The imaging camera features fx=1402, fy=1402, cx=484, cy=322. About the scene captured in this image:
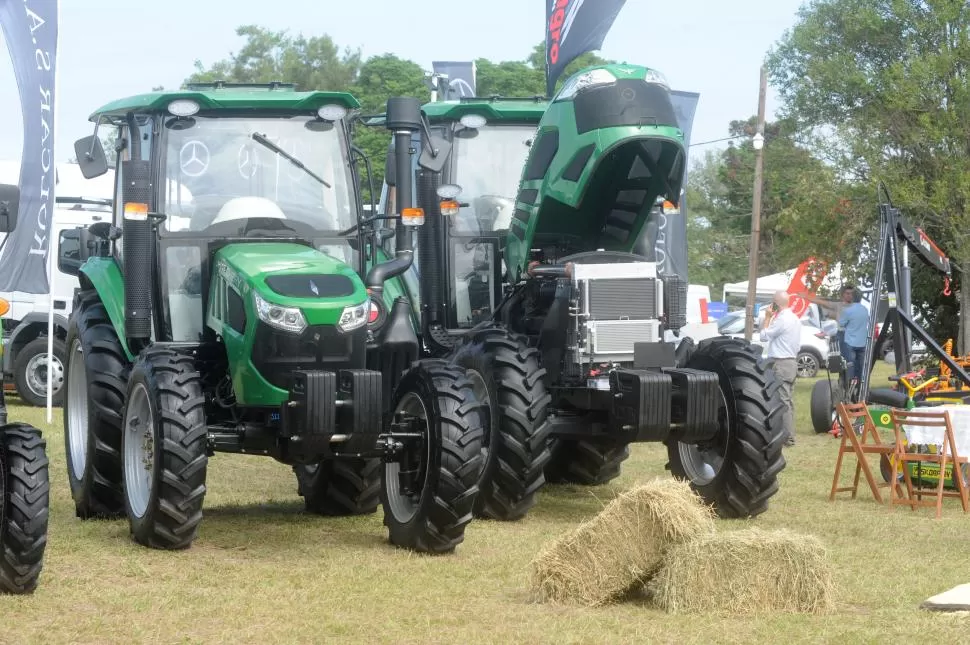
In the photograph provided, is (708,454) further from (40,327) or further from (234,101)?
(40,327)

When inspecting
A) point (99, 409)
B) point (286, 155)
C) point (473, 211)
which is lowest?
point (99, 409)

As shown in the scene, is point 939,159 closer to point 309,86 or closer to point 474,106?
point 474,106

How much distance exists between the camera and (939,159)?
A: 88.3ft

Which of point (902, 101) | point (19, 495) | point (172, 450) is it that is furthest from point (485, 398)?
point (902, 101)

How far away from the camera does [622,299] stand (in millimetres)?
9117

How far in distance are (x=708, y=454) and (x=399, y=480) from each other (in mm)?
2650

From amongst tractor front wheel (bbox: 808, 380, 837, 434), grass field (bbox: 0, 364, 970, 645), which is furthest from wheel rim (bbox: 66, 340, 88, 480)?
tractor front wheel (bbox: 808, 380, 837, 434)

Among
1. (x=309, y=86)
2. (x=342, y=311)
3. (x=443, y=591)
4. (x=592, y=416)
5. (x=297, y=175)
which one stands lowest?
(x=443, y=591)

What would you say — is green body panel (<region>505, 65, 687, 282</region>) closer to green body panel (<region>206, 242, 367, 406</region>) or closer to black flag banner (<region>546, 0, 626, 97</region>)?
green body panel (<region>206, 242, 367, 406</region>)

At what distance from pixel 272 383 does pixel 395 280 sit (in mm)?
2960

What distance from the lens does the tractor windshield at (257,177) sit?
859 cm

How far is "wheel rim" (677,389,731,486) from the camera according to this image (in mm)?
9180

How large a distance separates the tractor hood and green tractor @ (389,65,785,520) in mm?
652

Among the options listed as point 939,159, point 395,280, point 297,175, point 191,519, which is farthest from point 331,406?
point 939,159
